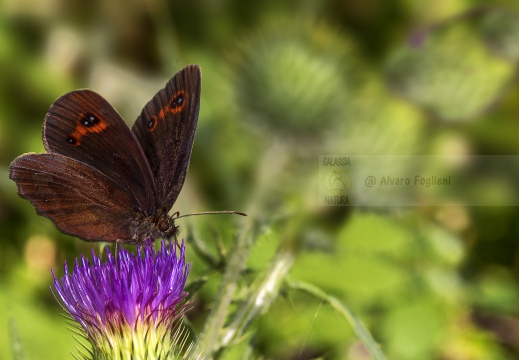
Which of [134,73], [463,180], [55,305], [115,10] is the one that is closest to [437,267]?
[463,180]

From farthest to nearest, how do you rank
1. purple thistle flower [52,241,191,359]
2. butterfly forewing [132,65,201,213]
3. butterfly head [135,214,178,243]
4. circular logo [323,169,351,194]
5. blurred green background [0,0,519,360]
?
circular logo [323,169,351,194]
blurred green background [0,0,519,360]
butterfly head [135,214,178,243]
butterfly forewing [132,65,201,213]
purple thistle flower [52,241,191,359]

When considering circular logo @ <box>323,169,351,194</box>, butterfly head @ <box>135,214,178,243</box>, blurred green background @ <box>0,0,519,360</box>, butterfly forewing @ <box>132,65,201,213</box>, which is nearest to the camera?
butterfly forewing @ <box>132,65,201,213</box>

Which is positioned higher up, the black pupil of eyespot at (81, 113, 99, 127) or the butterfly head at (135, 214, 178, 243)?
the black pupil of eyespot at (81, 113, 99, 127)

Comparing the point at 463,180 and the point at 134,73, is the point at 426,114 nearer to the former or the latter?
the point at 463,180

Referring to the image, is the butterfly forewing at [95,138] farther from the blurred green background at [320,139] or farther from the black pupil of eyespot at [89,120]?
the blurred green background at [320,139]

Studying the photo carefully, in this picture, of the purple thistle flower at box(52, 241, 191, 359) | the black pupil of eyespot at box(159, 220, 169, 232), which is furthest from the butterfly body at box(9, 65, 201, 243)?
the purple thistle flower at box(52, 241, 191, 359)

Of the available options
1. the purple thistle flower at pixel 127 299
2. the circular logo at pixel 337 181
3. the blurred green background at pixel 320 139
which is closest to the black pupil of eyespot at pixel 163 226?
the purple thistle flower at pixel 127 299

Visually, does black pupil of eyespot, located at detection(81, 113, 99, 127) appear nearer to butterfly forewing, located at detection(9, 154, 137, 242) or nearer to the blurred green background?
butterfly forewing, located at detection(9, 154, 137, 242)

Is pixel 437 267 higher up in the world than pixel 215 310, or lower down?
higher up
